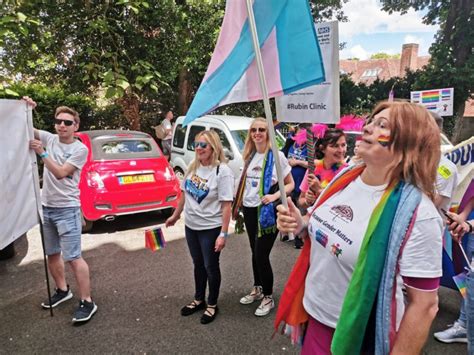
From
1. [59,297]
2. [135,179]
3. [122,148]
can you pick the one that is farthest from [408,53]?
[59,297]

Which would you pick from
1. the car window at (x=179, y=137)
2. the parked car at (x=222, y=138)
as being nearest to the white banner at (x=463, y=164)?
the parked car at (x=222, y=138)

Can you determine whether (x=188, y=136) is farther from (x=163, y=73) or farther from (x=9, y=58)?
(x=9, y=58)

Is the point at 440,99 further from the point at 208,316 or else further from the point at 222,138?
the point at 208,316

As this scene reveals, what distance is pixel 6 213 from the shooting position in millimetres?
2939

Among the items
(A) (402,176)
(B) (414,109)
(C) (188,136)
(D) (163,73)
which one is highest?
(D) (163,73)

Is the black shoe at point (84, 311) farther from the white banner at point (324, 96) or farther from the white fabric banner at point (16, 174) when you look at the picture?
the white banner at point (324, 96)

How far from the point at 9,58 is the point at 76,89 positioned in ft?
9.08

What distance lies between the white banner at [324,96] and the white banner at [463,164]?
1.51 m

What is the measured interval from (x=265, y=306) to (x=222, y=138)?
14.9 ft

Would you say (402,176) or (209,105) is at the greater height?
(209,105)

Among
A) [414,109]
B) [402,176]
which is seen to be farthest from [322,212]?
Answer: [414,109]

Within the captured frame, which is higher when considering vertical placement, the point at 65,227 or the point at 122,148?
the point at 122,148

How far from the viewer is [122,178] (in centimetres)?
588

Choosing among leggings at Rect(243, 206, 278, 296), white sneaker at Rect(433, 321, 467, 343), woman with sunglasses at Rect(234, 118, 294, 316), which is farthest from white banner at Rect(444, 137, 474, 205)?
leggings at Rect(243, 206, 278, 296)
